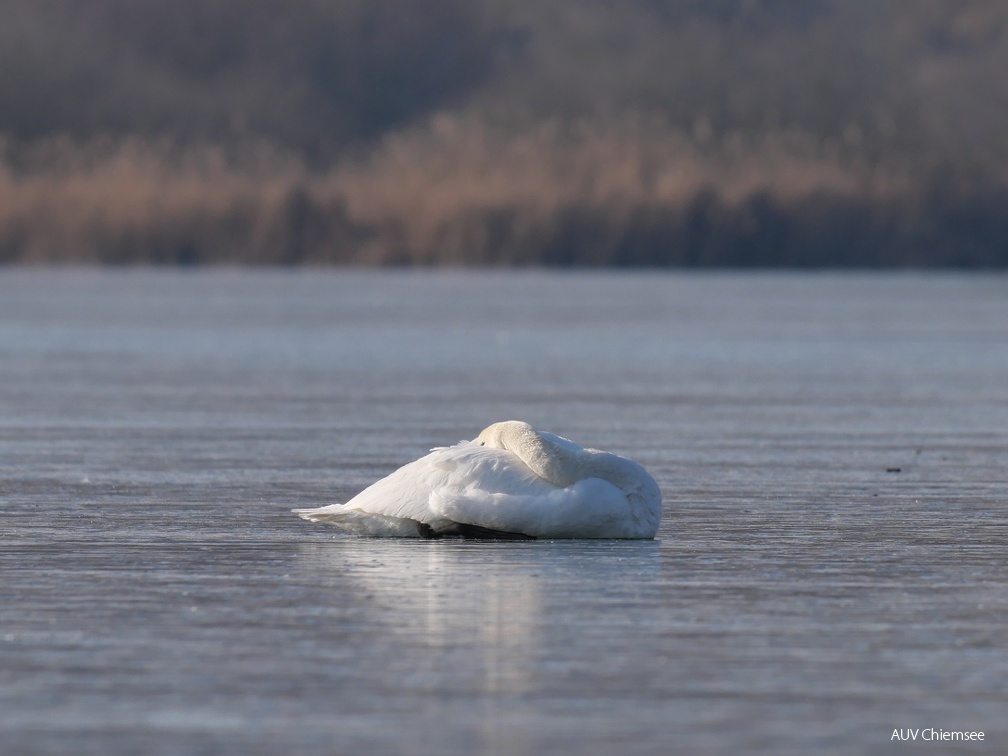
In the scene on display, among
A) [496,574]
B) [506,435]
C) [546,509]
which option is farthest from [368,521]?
[496,574]

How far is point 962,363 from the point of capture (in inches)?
971

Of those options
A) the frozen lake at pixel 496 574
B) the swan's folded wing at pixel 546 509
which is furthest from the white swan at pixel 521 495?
the frozen lake at pixel 496 574

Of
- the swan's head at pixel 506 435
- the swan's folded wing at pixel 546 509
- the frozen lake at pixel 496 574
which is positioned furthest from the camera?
the swan's head at pixel 506 435

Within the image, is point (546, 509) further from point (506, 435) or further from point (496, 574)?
point (496, 574)

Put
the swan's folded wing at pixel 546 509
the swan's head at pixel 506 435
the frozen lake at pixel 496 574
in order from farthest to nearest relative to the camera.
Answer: the swan's head at pixel 506 435 < the swan's folded wing at pixel 546 509 < the frozen lake at pixel 496 574

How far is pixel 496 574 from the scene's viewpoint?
29.5ft

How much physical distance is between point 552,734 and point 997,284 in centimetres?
5842

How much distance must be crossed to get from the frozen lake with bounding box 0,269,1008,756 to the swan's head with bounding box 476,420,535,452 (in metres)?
0.51

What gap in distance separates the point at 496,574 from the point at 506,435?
56.4 inches

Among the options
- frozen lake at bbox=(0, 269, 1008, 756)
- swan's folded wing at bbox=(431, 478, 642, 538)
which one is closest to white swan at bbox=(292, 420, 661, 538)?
swan's folded wing at bbox=(431, 478, 642, 538)

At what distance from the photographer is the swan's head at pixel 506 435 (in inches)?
402

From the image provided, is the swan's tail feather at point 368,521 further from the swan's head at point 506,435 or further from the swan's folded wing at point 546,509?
the swan's head at point 506,435

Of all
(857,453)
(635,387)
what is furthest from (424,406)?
(857,453)

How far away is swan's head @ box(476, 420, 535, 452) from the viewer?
33.5 ft
